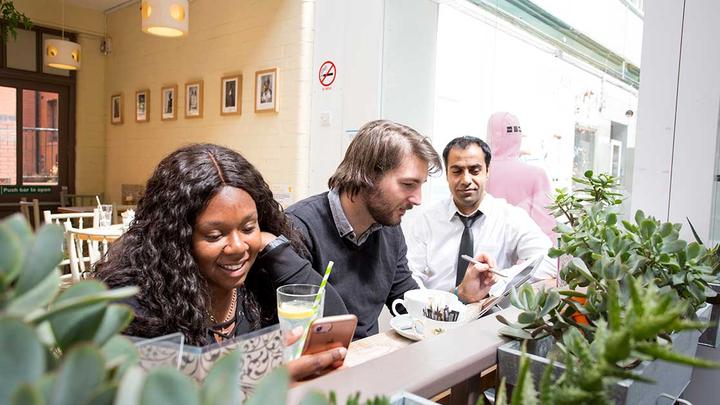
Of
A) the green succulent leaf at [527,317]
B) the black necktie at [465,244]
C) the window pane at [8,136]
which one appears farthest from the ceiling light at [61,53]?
the green succulent leaf at [527,317]

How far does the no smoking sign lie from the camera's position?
13.2 ft

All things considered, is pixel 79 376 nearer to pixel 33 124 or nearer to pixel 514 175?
pixel 514 175

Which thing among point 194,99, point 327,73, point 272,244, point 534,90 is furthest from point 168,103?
point 272,244

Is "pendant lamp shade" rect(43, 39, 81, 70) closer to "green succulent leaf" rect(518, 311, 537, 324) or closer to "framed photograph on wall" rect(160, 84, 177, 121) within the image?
"framed photograph on wall" rect(160, 84, 177, 121)

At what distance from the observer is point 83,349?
24 cm

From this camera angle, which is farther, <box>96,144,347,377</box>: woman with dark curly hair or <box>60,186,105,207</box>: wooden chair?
<box>60,186,105,207</box>: wooden chair

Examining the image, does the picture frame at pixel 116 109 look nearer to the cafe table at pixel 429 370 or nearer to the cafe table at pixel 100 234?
the cafe table at pixel 100 234

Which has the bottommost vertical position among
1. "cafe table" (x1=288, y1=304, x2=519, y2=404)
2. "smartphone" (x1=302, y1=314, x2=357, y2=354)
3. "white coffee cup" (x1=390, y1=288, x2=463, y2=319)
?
"white coffee cup" (x1=390, y1=288, x2=463, y2=319)

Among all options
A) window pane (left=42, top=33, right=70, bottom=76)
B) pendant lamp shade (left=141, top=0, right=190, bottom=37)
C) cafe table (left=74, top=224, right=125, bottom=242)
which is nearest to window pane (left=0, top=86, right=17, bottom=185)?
window pane (left=42, top=33, right=70, bottom=76)

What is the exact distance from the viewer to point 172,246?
4.19 feet

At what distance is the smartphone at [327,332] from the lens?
943 millimetres

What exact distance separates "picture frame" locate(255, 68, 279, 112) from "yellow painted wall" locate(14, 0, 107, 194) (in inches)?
139

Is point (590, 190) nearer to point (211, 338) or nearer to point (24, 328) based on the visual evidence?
point (211, 338)

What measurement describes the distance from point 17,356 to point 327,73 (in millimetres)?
3989
